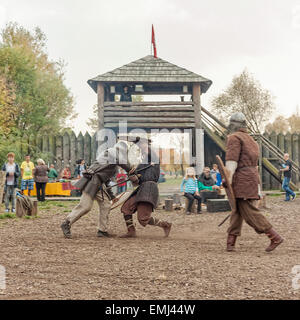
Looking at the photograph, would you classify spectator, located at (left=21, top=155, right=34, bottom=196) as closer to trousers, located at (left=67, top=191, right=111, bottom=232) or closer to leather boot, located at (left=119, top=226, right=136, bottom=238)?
trousers, located at (left=67, top=191, right=111, bottom=232)

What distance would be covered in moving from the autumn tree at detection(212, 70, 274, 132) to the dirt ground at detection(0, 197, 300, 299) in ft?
65.8

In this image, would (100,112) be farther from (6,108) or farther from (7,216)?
(7,216)

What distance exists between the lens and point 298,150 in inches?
779

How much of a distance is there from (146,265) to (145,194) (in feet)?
7.11

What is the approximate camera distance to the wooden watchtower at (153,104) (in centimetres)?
1734

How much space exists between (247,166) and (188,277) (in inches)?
80.6

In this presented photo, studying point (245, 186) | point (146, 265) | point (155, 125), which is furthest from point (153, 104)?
point (146, 265)

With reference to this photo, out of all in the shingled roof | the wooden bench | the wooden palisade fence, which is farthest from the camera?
the wooden palisade fence

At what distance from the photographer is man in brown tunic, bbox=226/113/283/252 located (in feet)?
18.9

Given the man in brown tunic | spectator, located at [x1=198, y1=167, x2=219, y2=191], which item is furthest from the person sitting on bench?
the man in brown tunic

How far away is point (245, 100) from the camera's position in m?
27.8

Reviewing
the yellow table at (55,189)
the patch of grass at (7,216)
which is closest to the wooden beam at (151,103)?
the yellow table at (55,189)

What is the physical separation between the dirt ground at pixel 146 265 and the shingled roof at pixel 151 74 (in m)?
9.73

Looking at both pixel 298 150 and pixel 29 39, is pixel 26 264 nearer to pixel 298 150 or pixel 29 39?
pixel 298 150
